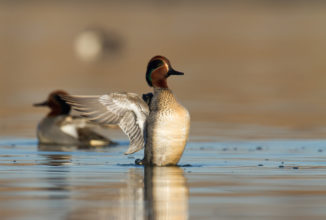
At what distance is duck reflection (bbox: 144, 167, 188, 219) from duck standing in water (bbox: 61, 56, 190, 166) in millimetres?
199

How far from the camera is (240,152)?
12.1 m

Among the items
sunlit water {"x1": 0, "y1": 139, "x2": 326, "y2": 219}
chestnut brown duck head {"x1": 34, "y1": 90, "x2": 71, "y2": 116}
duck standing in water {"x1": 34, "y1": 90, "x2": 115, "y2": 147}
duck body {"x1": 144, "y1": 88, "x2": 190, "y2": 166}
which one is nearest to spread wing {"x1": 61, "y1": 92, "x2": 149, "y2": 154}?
duck body {"x1": 144, "y1": 88, "x2": 190, "y2": 166}

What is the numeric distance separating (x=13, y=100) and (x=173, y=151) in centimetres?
1152

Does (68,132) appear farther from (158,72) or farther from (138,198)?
(138,198)

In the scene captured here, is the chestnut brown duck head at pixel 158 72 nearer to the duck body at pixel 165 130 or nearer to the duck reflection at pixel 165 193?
the duck body at pixel 165 130

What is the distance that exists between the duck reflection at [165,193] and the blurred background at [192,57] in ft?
14.6

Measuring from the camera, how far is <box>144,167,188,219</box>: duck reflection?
725 centimetres

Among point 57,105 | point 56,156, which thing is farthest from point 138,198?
point 57,105

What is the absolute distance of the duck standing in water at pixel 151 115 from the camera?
10102 mm

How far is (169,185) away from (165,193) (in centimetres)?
51

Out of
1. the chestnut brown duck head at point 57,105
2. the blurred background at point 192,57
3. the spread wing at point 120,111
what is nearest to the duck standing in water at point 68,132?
the chestnut brown duck head at point 57,105

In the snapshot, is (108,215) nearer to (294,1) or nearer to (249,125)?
(249,125)

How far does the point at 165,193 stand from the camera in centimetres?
825

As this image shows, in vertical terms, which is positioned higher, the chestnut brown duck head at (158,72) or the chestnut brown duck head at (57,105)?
the chestnut brown duck head at (57,105)
